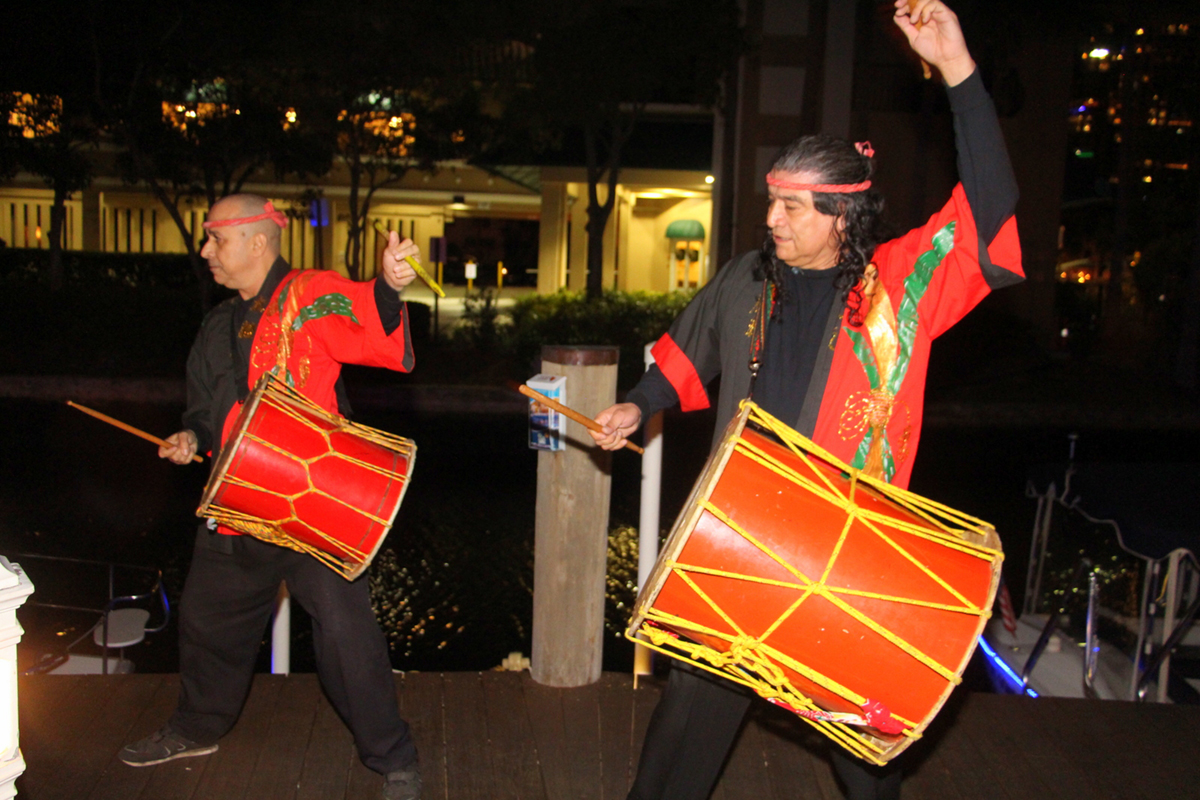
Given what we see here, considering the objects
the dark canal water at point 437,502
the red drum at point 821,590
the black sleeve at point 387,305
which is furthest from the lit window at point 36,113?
the red drum at point 821,590

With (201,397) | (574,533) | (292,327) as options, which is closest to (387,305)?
(292,327)

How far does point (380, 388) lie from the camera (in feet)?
43.3

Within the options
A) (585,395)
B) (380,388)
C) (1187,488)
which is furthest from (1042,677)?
(380,388)

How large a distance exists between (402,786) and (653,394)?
4.50ft

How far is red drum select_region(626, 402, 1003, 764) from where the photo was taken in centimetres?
204

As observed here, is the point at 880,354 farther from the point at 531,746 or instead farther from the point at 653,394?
the point at 531,746

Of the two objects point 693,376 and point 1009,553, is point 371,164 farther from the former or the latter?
point 693,376

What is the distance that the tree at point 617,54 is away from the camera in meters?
15.7

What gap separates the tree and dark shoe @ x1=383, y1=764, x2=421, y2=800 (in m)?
14.4

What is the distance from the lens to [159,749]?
3.09 meters

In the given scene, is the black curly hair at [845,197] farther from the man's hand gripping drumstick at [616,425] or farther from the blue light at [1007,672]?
the blue light at [1007,672]

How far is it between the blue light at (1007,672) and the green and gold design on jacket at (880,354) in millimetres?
2224

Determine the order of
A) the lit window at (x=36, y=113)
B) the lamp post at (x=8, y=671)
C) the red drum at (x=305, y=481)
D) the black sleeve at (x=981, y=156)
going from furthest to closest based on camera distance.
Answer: the lit window at (x=36, y=113) → the red drum at (x=305, y=481) → the black sleeve at (x=981, y=156) → the lamp post at (x=8, y=671)

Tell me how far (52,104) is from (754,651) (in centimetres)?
1645
